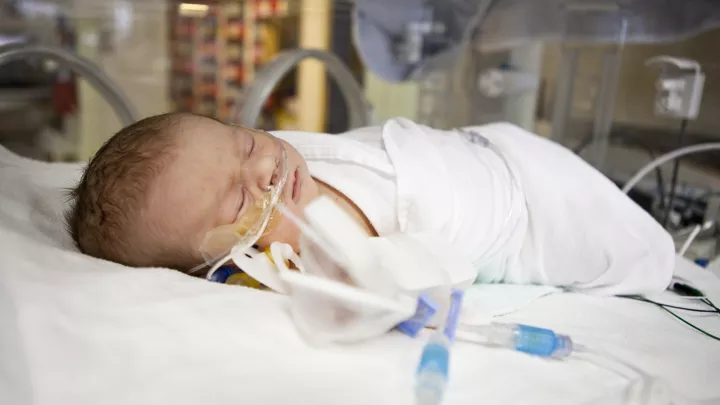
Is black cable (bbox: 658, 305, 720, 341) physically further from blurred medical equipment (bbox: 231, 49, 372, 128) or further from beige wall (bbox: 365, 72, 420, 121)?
beige wall (bbox: 365, 72, 420, 121)

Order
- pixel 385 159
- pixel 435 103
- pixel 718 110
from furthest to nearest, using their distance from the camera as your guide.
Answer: pixel 435 103 < pixel 718 110 < pixel 385 159

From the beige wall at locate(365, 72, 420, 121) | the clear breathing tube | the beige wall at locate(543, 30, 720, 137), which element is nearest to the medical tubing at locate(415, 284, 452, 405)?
the clear breathing tube

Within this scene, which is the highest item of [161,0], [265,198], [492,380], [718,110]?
[161,0]

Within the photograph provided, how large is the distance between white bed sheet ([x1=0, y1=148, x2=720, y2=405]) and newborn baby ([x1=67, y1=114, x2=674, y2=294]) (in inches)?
3.4

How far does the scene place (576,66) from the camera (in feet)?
5.97

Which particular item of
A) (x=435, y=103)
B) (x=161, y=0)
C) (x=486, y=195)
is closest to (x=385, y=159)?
(x=486, y=195)

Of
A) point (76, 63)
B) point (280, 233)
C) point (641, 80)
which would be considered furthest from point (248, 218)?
point (641, 80)

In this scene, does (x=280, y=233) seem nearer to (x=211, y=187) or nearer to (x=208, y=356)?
(x=211, y=187)

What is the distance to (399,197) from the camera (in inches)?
37.5

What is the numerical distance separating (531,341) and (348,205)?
0.39 metres

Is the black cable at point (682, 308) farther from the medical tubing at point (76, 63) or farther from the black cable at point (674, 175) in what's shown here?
the medical tubing at point (76, 63)

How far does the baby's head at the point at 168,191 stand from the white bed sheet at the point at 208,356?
6cm

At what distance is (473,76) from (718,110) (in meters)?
0.76

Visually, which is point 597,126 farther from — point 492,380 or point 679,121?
point 492,380
